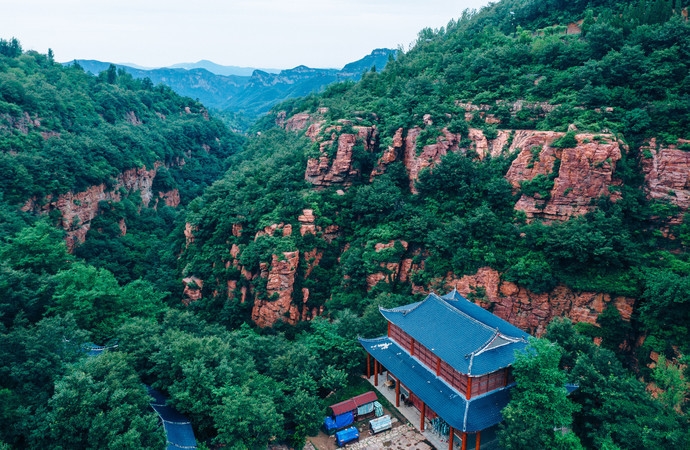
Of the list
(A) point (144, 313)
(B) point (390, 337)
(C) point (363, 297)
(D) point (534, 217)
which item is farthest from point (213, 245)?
(D) point (534, 217)

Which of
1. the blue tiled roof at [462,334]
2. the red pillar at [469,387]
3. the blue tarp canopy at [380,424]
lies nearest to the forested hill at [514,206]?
the red pillar at [469,387]

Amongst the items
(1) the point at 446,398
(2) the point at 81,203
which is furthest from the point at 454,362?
(2) the point at 81,203

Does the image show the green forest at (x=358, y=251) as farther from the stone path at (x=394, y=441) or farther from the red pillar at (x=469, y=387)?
the stone path at (x=394, y=441)

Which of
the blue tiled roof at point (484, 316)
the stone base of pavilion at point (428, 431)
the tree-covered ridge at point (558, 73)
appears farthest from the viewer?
the tree-covered ridge at point (558, 73)

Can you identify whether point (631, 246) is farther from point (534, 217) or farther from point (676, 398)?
point (676, 398)

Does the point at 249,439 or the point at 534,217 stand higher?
the point at 534,217

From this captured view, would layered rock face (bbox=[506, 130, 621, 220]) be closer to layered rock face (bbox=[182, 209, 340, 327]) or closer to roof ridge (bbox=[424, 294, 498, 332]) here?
roof ridge (bbox=[424, 294, 498, 332])
